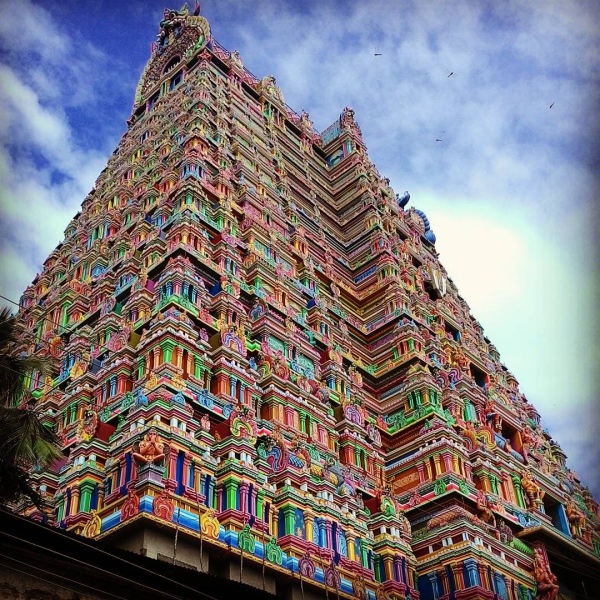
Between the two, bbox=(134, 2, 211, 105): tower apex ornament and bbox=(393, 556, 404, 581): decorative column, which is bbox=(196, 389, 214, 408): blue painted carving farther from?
bbox=(134, 2, 211, 105): tower apex ornament

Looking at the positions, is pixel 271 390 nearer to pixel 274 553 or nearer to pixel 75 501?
pixel 274 553

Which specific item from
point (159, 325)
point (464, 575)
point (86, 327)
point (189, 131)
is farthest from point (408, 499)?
point (189, 131)

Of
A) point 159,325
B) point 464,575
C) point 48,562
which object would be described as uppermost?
point 159,325

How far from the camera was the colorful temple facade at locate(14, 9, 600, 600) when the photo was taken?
20047 millimetres

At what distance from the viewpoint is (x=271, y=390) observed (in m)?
25.3

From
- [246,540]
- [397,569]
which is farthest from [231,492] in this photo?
[397,569]

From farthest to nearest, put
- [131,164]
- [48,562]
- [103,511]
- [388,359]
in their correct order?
[131,164]
[388,359]
[103,511]
[48,562]

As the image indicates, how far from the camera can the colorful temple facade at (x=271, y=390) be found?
20047 millimetres

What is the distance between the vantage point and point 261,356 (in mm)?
26672

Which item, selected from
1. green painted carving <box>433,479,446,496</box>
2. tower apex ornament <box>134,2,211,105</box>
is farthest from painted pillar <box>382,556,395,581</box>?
tower apex ornament <box>134,2,211,105</box>

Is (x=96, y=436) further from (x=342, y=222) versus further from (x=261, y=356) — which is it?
(x=342, y=222)

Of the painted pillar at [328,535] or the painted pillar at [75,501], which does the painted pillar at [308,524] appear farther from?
the painted pillar at [75,501]

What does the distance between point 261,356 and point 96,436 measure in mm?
6637

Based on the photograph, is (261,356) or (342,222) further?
(342,222)
